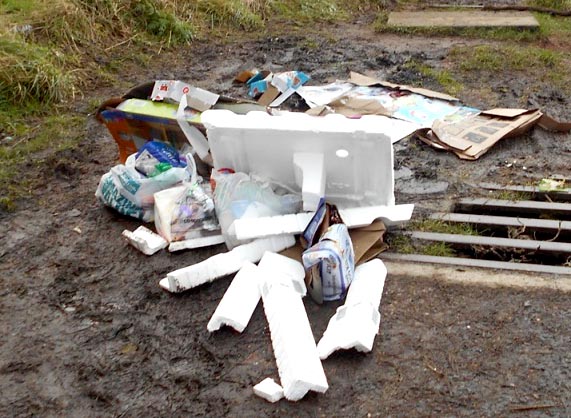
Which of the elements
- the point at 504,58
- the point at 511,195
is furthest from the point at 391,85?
the point at 511,195

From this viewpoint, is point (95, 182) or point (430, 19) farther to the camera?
point (430, 19)

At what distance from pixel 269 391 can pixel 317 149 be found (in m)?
1.17

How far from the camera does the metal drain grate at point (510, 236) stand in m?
2.60

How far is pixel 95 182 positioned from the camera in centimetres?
343

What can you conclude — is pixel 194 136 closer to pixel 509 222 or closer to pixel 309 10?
pixel 509 222

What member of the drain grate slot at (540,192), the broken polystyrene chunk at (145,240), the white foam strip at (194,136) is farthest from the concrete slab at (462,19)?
the broken polystyrene chunk at (145,240)

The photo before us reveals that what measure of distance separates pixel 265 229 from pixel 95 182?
4.42 feet

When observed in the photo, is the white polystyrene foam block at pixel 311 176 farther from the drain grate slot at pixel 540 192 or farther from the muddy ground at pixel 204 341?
the drain grate slot at pixel 540 192

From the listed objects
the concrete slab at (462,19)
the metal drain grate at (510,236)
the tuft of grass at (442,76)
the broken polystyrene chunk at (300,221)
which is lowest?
the metal drain grate at (510,236)

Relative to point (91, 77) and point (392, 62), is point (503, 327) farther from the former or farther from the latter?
point (91, 77)

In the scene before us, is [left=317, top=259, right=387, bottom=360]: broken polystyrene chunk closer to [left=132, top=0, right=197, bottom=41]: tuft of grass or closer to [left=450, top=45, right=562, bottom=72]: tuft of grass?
[left=450, top=45, right=562, bottom=72]: tuft of grass

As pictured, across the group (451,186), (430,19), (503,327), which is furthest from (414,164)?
(430,19)

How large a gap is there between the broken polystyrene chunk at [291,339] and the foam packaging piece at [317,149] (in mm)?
608

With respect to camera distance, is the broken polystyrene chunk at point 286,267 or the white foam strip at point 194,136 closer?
the broken polystyrene chunk at point 286,267
